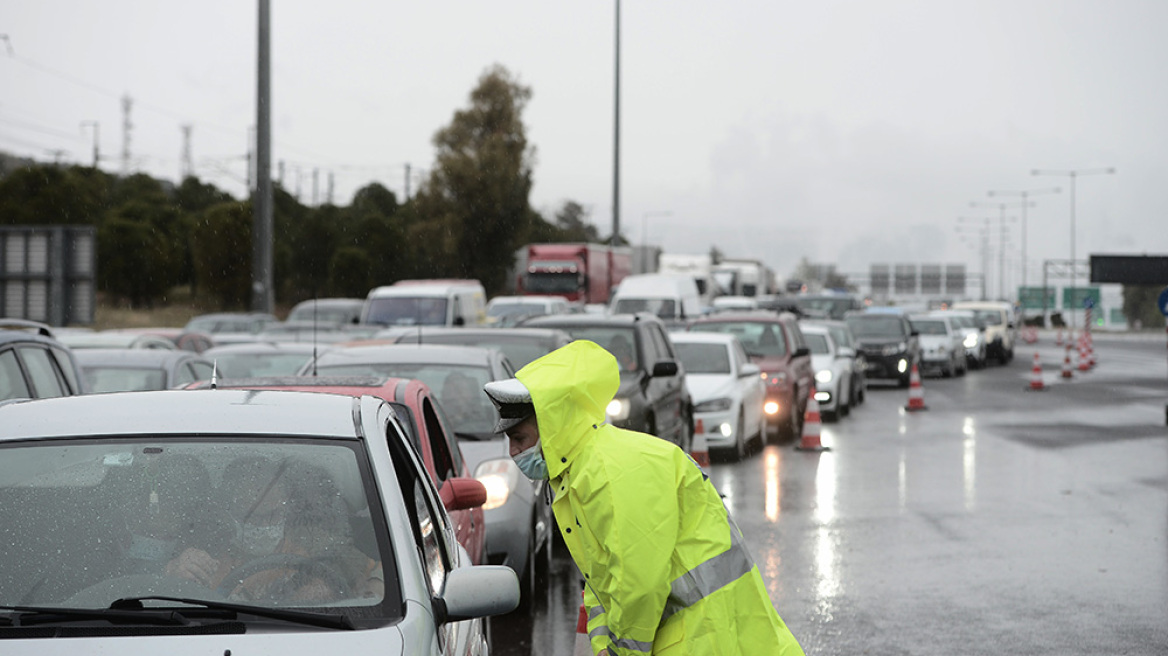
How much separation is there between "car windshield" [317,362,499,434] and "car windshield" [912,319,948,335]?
31.9m

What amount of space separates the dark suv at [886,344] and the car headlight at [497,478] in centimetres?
2551

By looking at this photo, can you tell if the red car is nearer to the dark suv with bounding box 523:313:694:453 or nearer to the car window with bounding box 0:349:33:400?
the car window with bounding box 0:349:33:400

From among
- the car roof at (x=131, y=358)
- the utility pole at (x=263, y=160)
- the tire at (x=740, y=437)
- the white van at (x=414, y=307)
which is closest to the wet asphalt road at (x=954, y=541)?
the tire at (x=740, y=437)

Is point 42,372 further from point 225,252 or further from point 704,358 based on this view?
point 225,252

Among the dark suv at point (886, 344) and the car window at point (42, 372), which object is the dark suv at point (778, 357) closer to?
the dark suv at point (886, 344)

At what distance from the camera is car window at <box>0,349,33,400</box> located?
27.1 ft

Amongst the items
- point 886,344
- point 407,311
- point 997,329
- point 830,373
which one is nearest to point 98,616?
point 830,373

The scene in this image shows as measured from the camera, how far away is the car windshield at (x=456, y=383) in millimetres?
9609

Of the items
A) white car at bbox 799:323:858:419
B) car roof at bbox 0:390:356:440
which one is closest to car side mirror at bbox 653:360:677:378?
white car at bbox 799:323:858:419

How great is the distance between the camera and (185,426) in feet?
13.9

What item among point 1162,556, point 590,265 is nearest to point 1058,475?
point 1162,556

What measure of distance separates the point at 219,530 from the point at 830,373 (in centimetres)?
2147

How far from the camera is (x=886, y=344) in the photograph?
112 feet

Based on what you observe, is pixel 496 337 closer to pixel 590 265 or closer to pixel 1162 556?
pixel 1162 556
